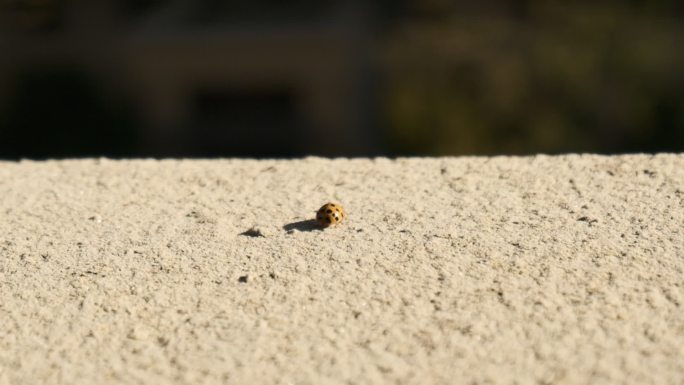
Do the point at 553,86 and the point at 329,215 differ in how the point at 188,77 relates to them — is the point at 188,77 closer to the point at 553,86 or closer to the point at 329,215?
the point at 553,86

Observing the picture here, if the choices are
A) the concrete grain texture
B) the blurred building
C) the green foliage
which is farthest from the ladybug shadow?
the blurred building

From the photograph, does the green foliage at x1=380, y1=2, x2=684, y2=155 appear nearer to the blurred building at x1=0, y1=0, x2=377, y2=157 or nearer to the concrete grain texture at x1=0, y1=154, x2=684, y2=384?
the blurred building at x1=0, y1=0, x2=377, y2=157

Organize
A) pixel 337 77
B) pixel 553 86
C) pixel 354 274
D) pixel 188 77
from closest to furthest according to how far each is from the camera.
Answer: pixel 354 274 < pixel 553 86 < pixel 337 77 < pixel 188 77

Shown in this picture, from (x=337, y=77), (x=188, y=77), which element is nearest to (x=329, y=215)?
(x=337, y=77)

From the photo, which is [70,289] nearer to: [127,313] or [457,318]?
[127,313]

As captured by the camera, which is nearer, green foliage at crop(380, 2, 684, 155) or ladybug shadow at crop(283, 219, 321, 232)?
ladybug shadow at crop(283, 219, 321, 232)

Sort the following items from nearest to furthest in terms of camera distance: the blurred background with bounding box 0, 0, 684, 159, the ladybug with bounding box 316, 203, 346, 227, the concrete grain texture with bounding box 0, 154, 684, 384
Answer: the concrete grain texture with bounding box 0, 154, 684, 384 → the ladybug with bounding box 316, 203, 346, 227 → the blurred background with bounding box 0, 0, 684, 159

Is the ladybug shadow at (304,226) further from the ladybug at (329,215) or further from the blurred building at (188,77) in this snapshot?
the blurred building at (188,77)

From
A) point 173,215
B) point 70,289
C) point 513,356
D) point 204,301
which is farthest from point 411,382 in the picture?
point 173,215
